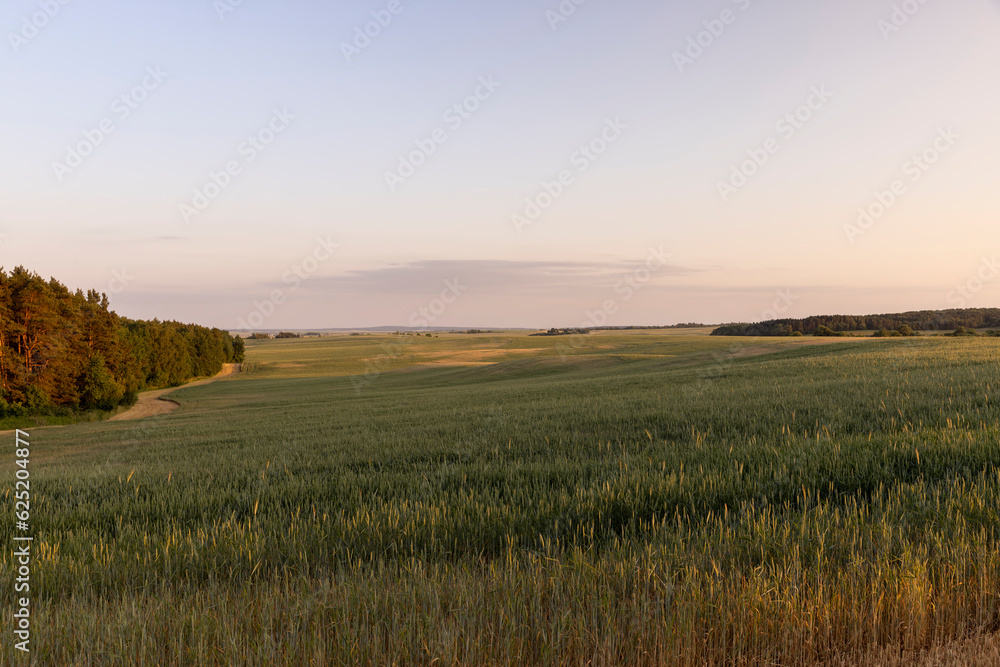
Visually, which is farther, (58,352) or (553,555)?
(58,352)

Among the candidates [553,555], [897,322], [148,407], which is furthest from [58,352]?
[897,322]

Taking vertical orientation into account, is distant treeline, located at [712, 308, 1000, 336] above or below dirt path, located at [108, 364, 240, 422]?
above

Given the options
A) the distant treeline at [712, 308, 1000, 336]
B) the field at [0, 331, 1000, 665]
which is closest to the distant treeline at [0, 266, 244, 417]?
the field at [0, 331, 1000, 665]

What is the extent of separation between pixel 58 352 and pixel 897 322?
102 m

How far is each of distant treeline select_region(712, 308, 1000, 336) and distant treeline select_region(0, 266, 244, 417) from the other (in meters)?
92.1

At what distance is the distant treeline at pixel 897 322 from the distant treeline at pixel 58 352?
92131 mm

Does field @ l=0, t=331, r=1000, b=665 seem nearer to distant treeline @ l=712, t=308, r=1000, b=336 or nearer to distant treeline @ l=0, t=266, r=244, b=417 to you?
distant treeline @ l=0, t=266, r=244, b=417

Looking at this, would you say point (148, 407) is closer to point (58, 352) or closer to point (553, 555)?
point (58, 352)

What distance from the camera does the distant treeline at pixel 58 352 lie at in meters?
41.6

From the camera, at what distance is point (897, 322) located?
7494 cm

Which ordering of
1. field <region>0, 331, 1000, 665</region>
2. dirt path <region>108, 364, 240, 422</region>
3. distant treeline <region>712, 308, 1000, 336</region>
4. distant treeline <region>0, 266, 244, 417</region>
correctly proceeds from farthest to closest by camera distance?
distant treeline <region>712, 308, 1000, 336</region>
dirt path <region>108, 364, 240, 422</region>
distant treeline <region>0, 266, 244, 417</region>
field <region>0, 331, 1000, 665</region>

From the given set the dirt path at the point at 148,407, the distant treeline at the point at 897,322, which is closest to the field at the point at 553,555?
the dirt path at the point at 148,407

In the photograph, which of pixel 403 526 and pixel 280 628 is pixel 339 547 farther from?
pixel 280 628

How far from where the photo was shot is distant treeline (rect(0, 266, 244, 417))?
4162cm
